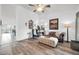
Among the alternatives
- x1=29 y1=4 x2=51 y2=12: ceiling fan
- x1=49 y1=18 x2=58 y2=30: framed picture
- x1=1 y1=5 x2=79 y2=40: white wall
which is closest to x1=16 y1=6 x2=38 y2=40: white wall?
x1=1 y1=5 x2=79 y2=40: white wall

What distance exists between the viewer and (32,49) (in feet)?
8.48

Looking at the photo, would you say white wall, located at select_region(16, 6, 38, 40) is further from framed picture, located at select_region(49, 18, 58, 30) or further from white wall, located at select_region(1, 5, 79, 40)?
framed picture, located at select_region(49, 18, 58, 30)

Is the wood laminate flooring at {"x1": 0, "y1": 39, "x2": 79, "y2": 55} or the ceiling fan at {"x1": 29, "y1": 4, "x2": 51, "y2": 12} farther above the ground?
the ceiling fan at {"x1": 29, "y1": 4, "x2": 51, "y2": 12}

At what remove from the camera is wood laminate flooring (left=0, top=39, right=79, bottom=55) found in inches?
99.8

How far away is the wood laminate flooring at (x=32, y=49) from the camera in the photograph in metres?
2.54

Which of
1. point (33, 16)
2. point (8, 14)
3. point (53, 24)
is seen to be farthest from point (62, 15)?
point (8, 14)

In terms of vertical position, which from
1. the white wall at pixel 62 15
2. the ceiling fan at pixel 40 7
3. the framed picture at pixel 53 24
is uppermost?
the ceiling fan at pixel 40 7

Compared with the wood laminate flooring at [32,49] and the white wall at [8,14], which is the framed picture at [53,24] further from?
the white wall at [8,14]

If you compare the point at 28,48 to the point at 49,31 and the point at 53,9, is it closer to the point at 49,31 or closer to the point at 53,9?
the point at 49,31

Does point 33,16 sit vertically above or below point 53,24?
above

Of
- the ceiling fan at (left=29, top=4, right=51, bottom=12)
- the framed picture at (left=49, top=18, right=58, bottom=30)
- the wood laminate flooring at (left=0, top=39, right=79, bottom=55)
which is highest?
the ceiling fan at (left=29, top=4, right=51, bottom=12)

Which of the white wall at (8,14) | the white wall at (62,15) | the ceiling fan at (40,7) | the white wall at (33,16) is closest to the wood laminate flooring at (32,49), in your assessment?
the white wall at (33,16)

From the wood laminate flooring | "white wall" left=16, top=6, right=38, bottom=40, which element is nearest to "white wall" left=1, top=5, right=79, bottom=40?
"white wall" left=16, top=6, right=38, bottom=40

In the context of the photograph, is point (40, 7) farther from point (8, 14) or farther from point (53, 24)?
point (8, 14)
